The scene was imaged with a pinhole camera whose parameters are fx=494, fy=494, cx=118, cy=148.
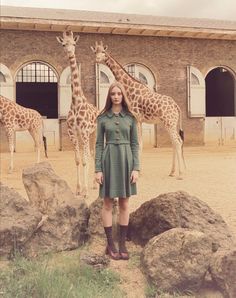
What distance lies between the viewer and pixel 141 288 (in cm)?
412

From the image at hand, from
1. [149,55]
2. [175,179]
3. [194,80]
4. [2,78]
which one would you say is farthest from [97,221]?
[194,80]

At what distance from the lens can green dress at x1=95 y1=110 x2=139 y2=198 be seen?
Result: 168 inches

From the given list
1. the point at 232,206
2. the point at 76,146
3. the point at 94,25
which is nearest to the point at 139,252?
the point at 232,206

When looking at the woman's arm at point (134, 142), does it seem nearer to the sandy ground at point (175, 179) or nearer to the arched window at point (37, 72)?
the sandy ground at point (175, 179)

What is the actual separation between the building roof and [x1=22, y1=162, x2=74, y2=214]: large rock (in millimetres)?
10638

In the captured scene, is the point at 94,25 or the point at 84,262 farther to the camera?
the point at 94,25

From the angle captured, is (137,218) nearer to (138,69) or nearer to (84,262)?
(84,262)

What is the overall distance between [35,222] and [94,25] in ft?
38.2

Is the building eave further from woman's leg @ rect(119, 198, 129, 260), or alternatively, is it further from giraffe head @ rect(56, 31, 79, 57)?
woman's leg @ rect(119, 198, 129, 260)

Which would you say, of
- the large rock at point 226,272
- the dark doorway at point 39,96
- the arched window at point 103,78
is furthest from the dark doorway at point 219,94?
the large rock at point 226,272

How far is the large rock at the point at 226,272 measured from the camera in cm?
386

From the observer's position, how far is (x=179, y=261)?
4.14 meters

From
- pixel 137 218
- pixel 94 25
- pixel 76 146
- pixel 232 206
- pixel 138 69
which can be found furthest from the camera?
pixel 138 69

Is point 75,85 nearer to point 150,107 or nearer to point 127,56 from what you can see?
point 150,107
